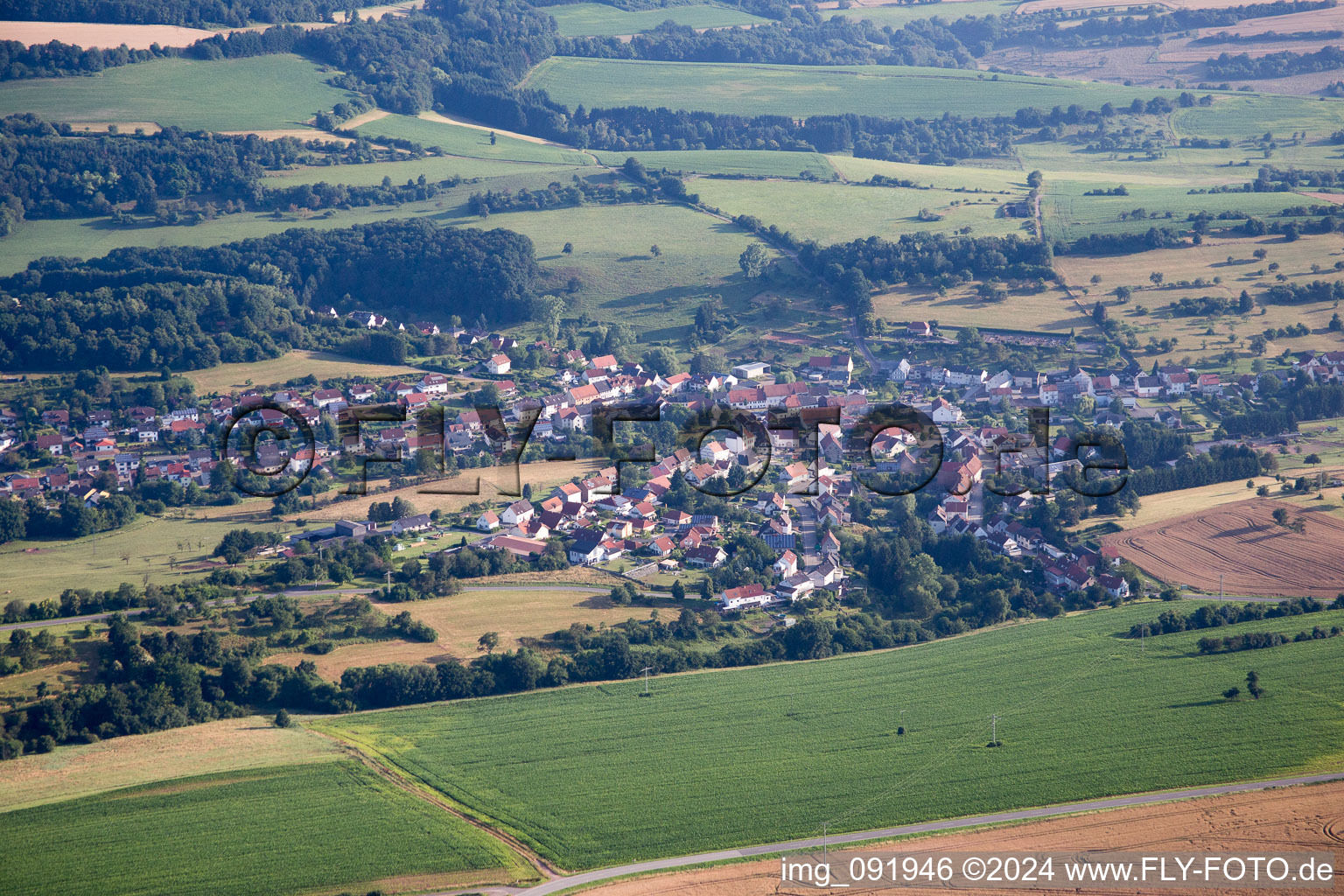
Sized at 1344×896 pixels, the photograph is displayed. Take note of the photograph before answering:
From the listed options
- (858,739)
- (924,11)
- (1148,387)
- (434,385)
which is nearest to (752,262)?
(434,385)

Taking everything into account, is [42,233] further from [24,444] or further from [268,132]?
[24,444]

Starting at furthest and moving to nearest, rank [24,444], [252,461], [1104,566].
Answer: [24,444], [252,461], [1104,566]

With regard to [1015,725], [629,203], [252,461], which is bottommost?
[1015,725]

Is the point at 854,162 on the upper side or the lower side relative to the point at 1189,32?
lower

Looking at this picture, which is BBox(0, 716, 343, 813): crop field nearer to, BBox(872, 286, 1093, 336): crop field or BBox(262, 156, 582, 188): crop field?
BBox(872, 286, 1093, 336): crop field

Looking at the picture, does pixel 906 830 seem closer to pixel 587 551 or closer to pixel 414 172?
pixel 587 551

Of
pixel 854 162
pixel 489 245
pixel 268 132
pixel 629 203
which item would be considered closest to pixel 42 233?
pixel 268 132

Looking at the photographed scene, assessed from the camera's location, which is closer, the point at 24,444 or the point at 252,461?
the point at 252,461
